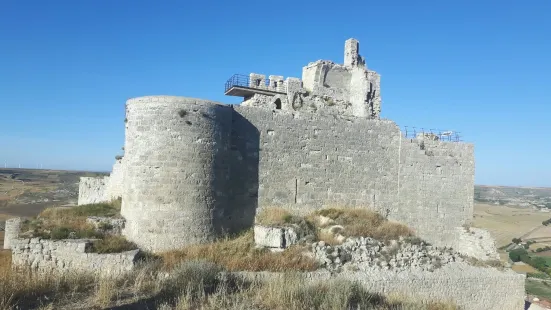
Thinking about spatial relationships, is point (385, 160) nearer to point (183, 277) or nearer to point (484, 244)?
point (484, 244)

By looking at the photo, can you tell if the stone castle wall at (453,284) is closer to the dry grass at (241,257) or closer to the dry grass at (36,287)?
the dry grass at (241,257)

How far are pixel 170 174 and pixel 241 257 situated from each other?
9.87 ft

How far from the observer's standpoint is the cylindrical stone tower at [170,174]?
1173 centimetres

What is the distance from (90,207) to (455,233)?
1372 centimetres

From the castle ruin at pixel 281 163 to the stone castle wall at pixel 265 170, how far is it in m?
0.03

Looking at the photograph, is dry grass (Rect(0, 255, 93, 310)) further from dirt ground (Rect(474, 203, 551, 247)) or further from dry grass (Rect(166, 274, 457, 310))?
dirt ground (Rect(474, 203, 551, 247))

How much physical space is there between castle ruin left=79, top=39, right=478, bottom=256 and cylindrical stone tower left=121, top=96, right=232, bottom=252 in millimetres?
28

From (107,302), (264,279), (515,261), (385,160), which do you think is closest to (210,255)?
(264,279)

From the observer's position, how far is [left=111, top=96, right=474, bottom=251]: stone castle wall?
1182cm

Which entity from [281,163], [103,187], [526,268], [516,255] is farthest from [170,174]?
[516,255]

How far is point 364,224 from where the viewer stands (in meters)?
13.8

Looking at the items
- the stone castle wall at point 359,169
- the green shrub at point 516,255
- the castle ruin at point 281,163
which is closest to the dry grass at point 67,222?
the castle ruin at point 281,163

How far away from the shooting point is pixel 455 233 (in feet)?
55.9

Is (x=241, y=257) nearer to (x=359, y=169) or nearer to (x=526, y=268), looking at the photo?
(x=359, y=169)
